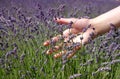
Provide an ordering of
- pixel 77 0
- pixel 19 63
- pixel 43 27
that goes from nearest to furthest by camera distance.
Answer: pixel 19 63 < pixel 43 27 < pixel 77 0

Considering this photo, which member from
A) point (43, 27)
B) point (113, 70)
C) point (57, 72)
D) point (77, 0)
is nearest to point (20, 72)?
point (57, 72)

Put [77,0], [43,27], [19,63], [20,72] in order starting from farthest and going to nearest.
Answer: [77,0]
[43,27]
[19,63]
[20,72]

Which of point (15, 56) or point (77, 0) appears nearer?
point (15, 56)

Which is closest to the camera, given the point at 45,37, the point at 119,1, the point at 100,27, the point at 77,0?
the point at 100,27

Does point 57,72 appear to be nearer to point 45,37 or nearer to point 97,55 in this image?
point 97,55

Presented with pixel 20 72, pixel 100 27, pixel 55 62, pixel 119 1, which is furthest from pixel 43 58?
pixel 119 1

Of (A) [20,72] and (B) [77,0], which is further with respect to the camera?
(B) [77,0]

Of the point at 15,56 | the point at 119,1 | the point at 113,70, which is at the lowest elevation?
the point at 113,70

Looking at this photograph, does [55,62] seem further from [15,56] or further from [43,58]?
[15,56]

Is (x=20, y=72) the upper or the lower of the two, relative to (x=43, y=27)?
lower
